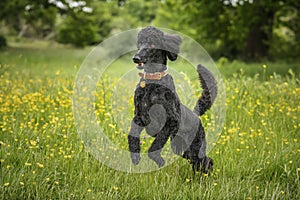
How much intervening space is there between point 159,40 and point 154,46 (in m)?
0.08

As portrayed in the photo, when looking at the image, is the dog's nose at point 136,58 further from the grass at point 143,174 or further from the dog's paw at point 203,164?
the dog's paw at point 203,164

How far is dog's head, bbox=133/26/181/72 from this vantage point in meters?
3.23

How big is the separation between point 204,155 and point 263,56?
12.7 metres

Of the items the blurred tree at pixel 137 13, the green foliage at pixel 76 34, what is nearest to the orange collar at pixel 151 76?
the green foliage at pixel 76 34

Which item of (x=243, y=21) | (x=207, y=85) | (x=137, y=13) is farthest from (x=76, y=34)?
(x=207, y=85)

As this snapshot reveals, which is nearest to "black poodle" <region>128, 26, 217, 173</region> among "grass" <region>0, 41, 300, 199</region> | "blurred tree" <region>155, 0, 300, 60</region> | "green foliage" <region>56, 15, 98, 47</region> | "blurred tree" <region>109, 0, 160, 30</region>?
"grass" <region>0, 41, 300, 199</region>

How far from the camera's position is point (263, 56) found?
15359mm

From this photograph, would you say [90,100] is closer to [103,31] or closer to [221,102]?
[221,102]

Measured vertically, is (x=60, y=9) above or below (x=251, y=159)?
above

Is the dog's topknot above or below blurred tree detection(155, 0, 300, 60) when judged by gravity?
below

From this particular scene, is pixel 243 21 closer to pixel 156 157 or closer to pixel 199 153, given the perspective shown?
pixel 199 153

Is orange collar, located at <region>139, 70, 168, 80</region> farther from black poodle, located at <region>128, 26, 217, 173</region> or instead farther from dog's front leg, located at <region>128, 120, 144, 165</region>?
dog's front leg, located at <region>128, 120, 144, 165</region>

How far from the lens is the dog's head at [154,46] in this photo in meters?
3.23

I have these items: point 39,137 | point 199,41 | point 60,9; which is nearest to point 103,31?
point 60,9
